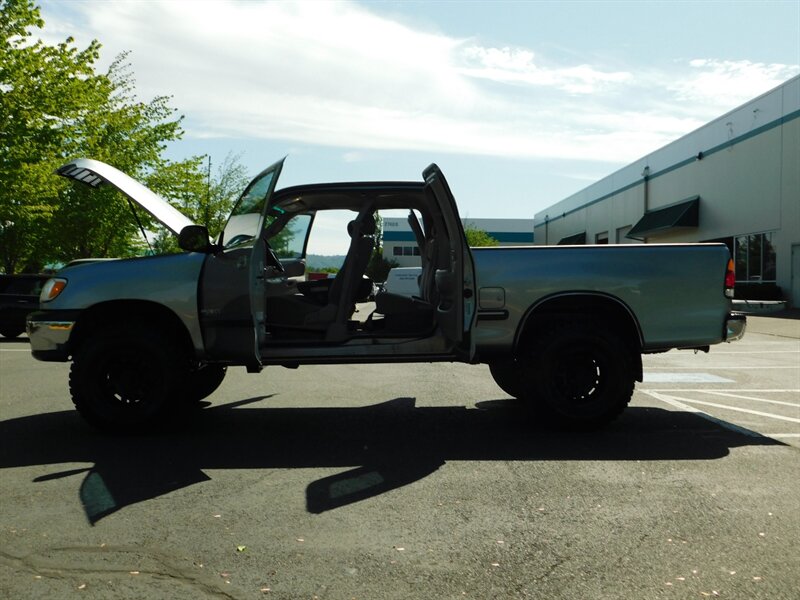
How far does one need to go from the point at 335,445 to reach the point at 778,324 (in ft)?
61.2

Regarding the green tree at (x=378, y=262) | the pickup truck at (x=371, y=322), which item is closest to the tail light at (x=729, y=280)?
the pickup truck at (x=371, y=322)

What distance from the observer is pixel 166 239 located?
32312 mm

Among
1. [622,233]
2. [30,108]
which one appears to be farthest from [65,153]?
[622,233]

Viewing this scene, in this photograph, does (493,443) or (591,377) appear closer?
(493,443)

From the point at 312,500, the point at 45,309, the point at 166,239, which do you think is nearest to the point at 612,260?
the point at 312,500

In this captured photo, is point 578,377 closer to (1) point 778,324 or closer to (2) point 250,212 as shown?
(2) point 250,212

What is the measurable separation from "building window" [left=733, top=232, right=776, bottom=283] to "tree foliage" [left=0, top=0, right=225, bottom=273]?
903 inches

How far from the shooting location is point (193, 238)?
20.9ft

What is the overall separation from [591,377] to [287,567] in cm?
381

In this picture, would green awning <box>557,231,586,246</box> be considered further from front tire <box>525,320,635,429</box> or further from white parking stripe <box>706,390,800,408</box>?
front tire <box>525,320,635,429</box>

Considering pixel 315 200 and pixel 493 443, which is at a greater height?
pixel 315 200

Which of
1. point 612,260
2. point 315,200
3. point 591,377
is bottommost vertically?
point 591,377

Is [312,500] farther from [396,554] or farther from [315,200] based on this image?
[315,200]

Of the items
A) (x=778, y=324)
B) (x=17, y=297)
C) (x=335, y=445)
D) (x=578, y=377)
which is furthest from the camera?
(x=778, y=324)
